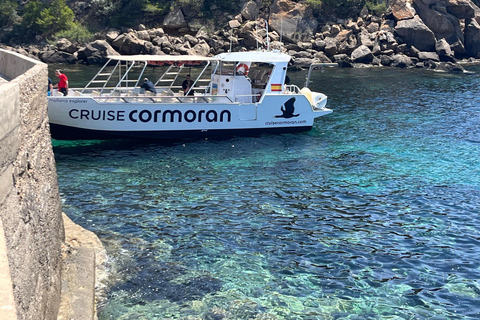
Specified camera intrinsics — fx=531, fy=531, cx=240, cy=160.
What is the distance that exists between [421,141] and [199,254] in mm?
14435

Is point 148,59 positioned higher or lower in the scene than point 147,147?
higher

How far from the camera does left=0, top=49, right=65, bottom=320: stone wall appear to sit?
634cm

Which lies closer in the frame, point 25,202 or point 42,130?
point 25,202

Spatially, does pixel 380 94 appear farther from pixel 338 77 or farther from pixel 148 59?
pixel 148 59

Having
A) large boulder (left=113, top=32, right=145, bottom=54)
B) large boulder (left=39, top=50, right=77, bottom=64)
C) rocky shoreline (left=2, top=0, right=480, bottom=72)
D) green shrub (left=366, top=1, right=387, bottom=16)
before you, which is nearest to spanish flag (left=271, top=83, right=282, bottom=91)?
rocky shoreline (left=2, top=0, right=480, bottom=72)

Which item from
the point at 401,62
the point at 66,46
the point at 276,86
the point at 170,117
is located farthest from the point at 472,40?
the point at 170,117

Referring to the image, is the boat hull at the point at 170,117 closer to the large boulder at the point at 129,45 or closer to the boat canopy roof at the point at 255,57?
the boat canopy roof at the point at 255,57

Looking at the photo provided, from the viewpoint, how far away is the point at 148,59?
21234 millimetres

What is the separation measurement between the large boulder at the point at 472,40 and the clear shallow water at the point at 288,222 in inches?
1466

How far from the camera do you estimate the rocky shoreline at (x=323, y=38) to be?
171ft

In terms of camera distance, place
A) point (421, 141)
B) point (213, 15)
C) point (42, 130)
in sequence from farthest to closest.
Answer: point (213, 15), point (421, 141), point (42, 130)

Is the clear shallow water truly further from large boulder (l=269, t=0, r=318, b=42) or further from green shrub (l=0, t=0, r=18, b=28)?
green shrub (l=0, t=0, r=18, b=28)

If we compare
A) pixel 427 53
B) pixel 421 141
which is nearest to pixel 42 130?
pixel 421 141

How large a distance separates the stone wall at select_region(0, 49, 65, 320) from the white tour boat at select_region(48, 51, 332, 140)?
1062 centimetres
